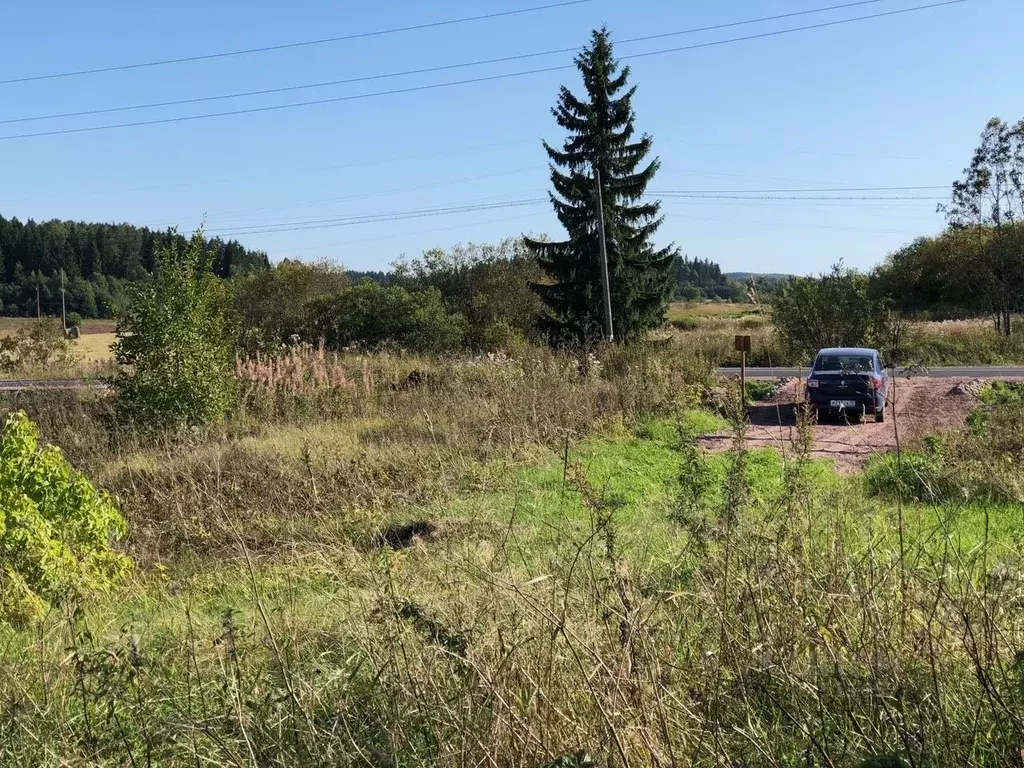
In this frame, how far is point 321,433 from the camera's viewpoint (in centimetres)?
1253

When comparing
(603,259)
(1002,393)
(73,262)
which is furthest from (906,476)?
(73,262)

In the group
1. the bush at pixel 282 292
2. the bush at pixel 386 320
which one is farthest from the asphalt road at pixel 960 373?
the bush at pixel 282 292

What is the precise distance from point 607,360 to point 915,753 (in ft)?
48.4

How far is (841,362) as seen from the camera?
663 inches

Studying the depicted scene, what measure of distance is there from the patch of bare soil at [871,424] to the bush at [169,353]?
8.07 m

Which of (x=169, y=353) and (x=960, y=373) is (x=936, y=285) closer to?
(x=960, y=373)

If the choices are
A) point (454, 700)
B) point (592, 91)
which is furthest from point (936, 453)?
point (592, 91)

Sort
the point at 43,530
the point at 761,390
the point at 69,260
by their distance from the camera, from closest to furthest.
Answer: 1. the point at 43,530
2. the point at 761,390
3. the point at 69,260

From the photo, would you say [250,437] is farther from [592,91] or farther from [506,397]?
[592,91]

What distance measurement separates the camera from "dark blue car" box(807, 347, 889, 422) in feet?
48.9

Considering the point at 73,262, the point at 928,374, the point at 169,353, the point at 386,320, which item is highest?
the point at 73,262

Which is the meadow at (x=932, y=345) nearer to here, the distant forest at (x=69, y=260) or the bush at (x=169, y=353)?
the bush at (x=169, y=353)

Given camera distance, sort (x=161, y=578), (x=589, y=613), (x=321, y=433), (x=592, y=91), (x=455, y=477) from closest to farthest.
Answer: (x=589, y=613) < (x=161, y=578) < (x=455, y=477) < (x=321, y=433) < (x=592, y=91)

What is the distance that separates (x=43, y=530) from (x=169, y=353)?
Answer: 8452 mm
